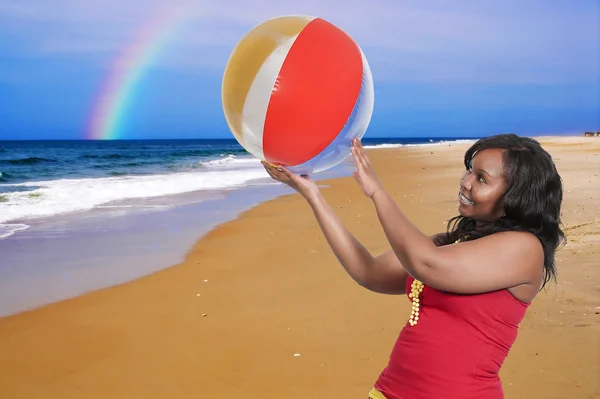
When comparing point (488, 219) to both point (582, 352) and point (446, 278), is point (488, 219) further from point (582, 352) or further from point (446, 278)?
point (582, 352)

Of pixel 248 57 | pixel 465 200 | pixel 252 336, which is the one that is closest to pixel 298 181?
pixel 248 57

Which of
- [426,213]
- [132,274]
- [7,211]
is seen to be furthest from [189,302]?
[7,211]

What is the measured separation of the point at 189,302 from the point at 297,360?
1527 millimetres

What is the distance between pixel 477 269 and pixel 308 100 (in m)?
0.97

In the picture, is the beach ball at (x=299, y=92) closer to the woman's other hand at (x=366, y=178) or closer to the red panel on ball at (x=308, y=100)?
the red panel on ball at (x=308, y=100)

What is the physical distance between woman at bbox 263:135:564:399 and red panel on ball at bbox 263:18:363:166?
0.51 meters

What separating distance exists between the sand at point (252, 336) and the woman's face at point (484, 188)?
2.17 metres

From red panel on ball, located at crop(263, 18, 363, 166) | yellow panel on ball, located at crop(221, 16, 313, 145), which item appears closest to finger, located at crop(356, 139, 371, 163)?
red panel on ball, located at crop(263, 18, 363, 166)

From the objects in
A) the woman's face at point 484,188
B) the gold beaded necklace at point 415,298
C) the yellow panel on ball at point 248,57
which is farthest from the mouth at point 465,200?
the yellow panel on ball at point 248,57

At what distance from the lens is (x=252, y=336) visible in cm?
439

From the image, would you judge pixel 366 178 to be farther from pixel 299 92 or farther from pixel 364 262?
pixel 299 92

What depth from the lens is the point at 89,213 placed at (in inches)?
411

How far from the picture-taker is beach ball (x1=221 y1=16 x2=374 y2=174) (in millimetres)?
2211

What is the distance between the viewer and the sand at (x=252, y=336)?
12.0 ft
